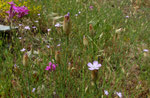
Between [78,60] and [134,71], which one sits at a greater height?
[78,60]

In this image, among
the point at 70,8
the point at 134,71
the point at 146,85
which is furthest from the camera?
the point at 70,8

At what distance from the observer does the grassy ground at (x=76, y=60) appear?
4.31 ft

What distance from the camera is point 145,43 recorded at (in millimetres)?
2559

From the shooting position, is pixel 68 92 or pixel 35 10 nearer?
pixel 68 92

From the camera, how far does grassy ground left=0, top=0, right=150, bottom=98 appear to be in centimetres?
131

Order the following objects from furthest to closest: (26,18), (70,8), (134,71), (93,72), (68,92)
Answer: (70,8) → (26,18) → (134,71) → (68,92) → (93,72)

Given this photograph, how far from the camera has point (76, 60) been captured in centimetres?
180

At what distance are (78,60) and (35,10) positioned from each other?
63.4 inches

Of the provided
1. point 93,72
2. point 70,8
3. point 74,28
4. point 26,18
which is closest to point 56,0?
point 70,8

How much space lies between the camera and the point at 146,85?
1.63 meters

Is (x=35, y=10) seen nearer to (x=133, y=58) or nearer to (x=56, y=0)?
(x=56, y=0)

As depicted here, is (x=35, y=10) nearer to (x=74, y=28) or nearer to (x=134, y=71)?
(x=74, y=28)

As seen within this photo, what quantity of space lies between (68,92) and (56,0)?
2641 millimetres

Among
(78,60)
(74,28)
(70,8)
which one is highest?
(70,8)
